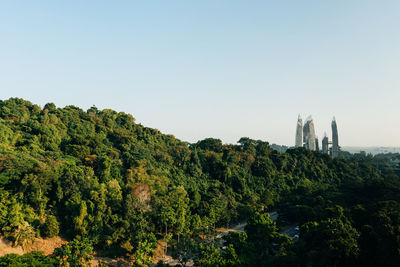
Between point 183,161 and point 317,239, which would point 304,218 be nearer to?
point 317,239

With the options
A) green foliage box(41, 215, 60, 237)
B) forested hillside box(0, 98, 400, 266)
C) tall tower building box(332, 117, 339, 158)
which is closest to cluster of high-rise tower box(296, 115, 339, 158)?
tall tower building box(332, 117, 339, 158)

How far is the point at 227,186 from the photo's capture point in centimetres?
A: 4991

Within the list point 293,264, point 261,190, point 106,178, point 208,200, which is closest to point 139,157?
point 106,178

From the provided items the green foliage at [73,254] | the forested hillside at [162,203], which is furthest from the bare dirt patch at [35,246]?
the green foliage at [73,254]

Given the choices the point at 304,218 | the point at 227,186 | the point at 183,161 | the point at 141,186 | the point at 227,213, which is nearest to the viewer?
the point at 304,218

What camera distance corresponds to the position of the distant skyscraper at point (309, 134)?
100 meters

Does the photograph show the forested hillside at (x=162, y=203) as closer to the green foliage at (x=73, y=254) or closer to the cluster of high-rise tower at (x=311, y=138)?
the green foliage at (x=73, y=254)

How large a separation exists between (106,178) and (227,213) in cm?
1947

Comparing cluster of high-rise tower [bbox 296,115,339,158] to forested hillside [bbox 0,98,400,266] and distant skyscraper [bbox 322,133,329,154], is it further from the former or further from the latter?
forested hillside [bbox 0,98,400,266]

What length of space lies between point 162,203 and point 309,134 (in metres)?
83.2

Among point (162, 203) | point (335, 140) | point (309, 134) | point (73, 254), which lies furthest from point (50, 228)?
point (335, 140)

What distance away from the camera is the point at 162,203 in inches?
1315

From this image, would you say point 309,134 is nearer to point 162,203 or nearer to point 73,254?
point 162,203

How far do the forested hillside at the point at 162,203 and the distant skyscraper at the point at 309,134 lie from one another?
48.1m
